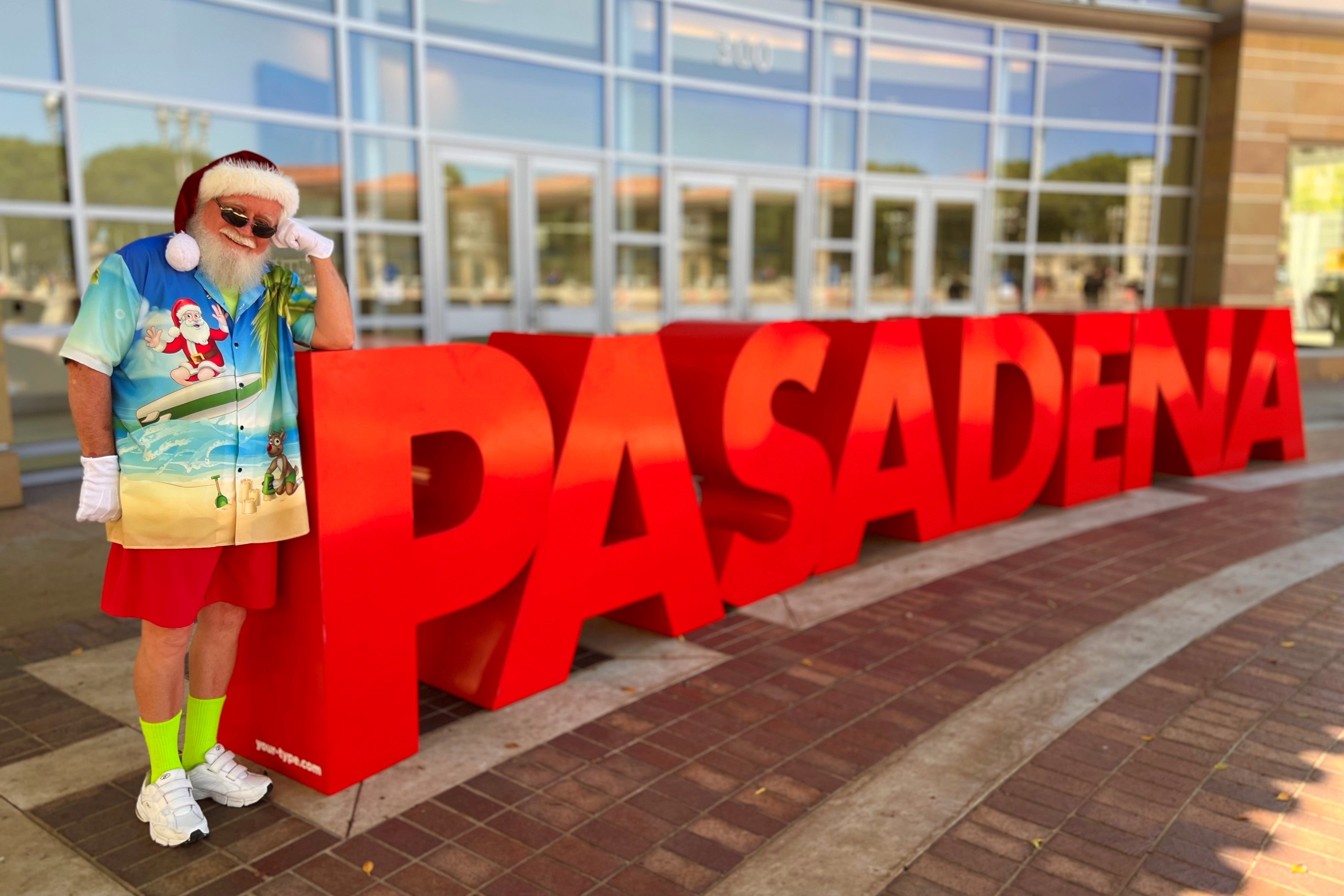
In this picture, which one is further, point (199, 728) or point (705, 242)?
point (705, 242)

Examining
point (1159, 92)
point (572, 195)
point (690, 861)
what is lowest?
point (690, 861)

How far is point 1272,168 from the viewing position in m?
15.9

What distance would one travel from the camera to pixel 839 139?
1370 centimetres

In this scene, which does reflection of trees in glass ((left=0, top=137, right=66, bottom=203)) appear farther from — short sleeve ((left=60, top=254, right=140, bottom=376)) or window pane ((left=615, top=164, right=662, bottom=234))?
short sleeve ((left=60, top=254, right=140, bottom=376))

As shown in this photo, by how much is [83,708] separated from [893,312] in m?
12.6

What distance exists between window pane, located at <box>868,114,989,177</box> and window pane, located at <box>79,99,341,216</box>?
800 cm

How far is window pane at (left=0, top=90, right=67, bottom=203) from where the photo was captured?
314 inches

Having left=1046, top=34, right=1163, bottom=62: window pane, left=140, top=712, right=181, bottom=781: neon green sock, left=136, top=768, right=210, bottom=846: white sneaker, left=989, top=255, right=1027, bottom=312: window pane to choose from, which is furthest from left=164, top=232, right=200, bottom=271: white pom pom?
left=1046, top=34, right=1163, bottom=62: window pane

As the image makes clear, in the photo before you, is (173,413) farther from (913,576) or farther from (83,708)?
(913,576)

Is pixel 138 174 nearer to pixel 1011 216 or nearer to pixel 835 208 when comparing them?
pixel 835 208

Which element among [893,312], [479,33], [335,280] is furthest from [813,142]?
[335,280]

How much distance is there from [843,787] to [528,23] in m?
9.87

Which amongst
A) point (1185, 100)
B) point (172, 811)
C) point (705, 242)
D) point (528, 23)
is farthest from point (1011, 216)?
point (172, 811)

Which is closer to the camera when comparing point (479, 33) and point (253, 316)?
point (253, 316)
